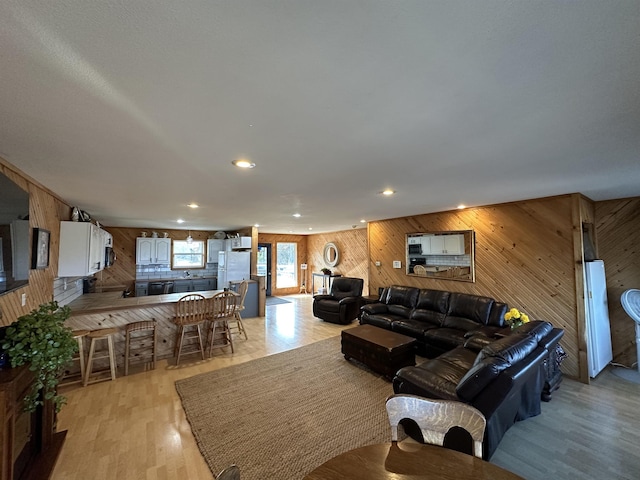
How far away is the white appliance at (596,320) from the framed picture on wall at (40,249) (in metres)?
6.58

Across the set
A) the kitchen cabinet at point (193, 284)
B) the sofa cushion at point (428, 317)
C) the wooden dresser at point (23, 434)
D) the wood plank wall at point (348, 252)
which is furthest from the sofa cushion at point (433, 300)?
the kitchen cabinet at point (193, 284)

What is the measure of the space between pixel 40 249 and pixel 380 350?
13.6ft

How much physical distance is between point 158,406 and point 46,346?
1767mm

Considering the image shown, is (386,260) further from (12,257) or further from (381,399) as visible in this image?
(12,257)

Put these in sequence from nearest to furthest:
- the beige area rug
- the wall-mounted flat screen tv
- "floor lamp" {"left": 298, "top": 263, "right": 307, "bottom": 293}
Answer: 1. the wall-mounted flat screen tv
2. the beige area rug
3. "floor lamp" {"left": 298, "top": 263, "right": 307, "bottom": 293}

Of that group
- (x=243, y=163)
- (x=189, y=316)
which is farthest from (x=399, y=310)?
(x=243, y=163)

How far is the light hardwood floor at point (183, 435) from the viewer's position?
2004mm

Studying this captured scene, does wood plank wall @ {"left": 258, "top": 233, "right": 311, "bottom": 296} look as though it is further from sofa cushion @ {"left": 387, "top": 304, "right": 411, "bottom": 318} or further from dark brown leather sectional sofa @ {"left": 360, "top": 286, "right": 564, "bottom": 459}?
dark brown leather sectional sofa @ {"left": 360, "top": 286, "right": 564, "bottom": 459}

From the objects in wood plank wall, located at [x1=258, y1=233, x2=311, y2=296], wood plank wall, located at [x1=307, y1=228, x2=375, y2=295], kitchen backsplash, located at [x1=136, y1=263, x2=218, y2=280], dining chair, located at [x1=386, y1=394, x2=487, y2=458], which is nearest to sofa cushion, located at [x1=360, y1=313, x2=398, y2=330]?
wood plank wall, located at [x1=307, y1=228, x2=375, y2=295]

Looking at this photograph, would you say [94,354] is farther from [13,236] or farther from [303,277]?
[303,277]

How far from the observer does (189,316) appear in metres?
4.07

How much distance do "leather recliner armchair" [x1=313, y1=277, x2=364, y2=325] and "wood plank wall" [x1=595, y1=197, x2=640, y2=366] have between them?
165 inches

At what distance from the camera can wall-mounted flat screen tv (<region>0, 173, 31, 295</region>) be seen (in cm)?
184

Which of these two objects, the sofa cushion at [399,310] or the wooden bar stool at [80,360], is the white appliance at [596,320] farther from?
the wooden bar stool at [80,360]
